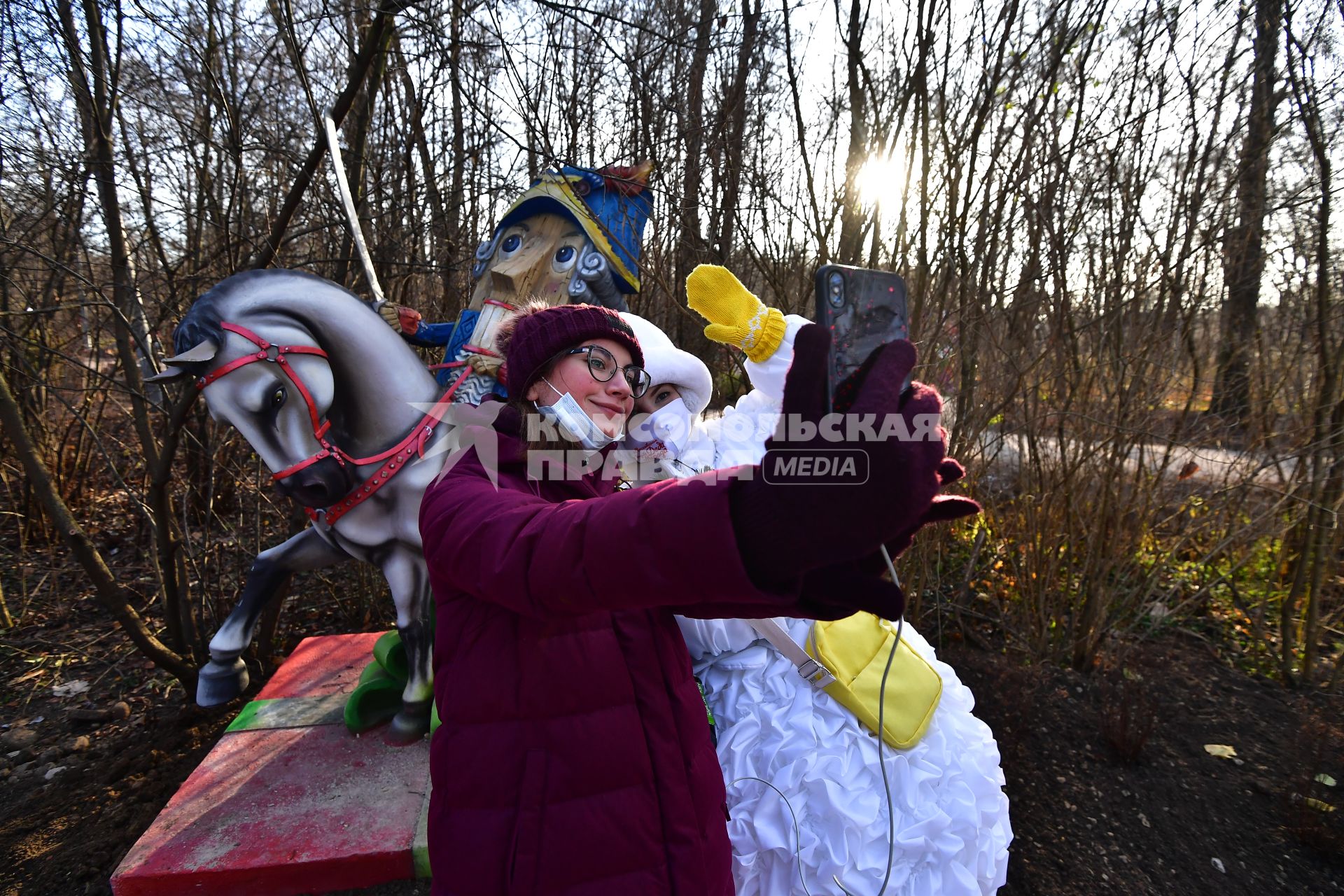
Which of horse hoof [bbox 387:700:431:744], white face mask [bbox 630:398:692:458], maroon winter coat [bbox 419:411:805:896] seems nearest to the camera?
maroon winter coat [bbox 419:411:805:896]

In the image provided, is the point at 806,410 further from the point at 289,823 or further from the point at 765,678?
the point at 289,823

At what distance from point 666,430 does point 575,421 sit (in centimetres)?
113

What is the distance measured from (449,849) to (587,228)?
7.55 ft

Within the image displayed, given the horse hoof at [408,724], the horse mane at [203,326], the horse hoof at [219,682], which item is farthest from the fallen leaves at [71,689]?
the horse mane at [203,326]

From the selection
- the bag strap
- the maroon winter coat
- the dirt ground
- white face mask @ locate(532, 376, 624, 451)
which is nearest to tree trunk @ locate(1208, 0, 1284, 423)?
the dirt ground

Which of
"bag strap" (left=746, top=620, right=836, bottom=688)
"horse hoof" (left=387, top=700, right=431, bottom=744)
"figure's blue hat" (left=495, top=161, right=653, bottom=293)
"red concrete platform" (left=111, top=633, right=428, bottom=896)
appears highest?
"figure's blue hat" (left=495, top=161, right=653, bottom=293)

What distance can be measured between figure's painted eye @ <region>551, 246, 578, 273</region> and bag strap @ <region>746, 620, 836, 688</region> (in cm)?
175

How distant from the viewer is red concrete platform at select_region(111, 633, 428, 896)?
6.77ft

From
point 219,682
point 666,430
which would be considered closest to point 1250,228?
point 666,430

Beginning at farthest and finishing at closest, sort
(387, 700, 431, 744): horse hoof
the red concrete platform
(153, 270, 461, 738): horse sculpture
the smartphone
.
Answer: (387, 700, 431, 744): horse hoof, (153, 270, 461, 738): horse sculpture, the red concrete platform, the smartphone

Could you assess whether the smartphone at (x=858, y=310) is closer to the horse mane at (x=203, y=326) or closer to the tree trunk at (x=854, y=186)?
the horse mane at (x=203, y=326)

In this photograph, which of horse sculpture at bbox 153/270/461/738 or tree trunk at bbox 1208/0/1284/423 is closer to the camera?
horse sculpture at bbox 153/270/461/738

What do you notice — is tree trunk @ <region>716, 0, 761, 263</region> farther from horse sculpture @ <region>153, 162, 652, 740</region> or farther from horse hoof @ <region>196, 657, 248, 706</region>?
horse hoof @ <region>196, 657, 248, 706</region>

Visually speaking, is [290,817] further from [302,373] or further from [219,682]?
[302,373]
